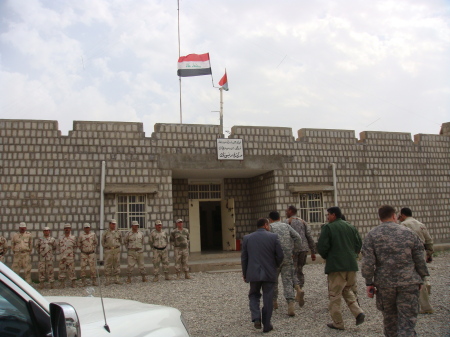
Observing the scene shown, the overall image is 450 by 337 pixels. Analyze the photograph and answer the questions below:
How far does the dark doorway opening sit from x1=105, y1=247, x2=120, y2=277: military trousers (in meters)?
A: 7.08

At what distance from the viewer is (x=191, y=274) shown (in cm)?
1295

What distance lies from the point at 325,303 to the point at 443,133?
43.8 feet

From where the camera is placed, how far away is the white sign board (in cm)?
1445

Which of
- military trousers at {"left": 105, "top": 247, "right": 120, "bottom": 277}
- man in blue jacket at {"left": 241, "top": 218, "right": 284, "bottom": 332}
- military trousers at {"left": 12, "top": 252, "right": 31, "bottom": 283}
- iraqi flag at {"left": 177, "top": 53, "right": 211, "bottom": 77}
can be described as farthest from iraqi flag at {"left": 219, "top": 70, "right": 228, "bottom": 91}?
man in blue jacket at {"left": 241, "top": 218, "right": 284, "bottom": 332}

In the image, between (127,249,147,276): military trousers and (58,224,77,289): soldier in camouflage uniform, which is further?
(127,249,147,276): military trousers

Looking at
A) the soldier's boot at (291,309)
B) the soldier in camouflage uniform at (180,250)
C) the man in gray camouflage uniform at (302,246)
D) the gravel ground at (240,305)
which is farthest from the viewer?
the soldier in camouflage uniform at (180,250)

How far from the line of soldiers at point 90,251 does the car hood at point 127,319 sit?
849cm

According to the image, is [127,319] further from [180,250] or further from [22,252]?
[22,252]

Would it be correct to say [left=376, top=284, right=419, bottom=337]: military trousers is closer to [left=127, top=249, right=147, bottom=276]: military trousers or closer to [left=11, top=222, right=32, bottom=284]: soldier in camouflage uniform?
[left=127, top=249, right=147, bottom=276]: military trousers

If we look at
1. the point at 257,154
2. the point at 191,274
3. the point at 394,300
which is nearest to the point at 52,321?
the point at 394,300

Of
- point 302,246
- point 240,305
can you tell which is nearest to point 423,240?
point 302,246

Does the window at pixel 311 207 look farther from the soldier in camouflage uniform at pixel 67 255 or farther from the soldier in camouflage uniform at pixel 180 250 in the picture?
the soldier in camouflage uniform at pixel 67 255

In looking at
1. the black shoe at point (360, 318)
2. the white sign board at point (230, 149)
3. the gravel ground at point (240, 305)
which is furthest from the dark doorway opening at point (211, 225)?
the black shoe at point (360, 318)

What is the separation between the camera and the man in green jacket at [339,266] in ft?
19.9
